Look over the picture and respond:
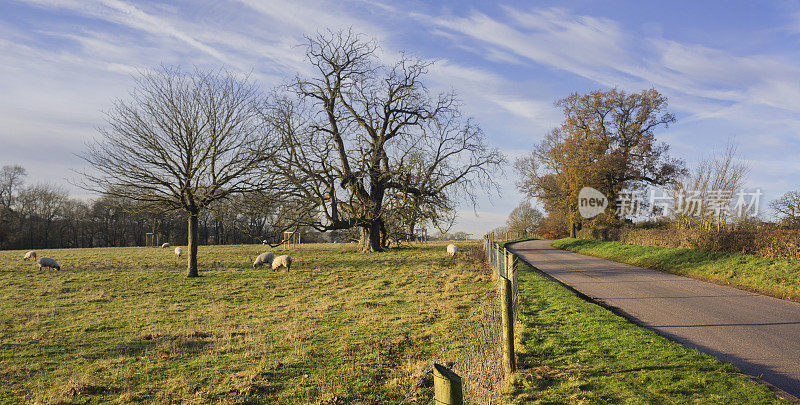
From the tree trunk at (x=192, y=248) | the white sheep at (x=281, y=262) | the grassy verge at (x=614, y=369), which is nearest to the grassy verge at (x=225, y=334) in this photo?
the tree trunk at (x=192, y=248)

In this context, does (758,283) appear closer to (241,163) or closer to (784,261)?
(784,261)

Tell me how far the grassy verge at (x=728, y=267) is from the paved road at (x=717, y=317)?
0.76 m

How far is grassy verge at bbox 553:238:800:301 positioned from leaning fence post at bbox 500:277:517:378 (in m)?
10.2

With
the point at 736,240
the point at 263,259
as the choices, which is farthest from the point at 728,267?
the point at 263,259

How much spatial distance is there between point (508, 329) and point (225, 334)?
6.63m

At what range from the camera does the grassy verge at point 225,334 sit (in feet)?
20.7

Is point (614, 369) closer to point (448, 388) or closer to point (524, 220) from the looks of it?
point (448, 388)

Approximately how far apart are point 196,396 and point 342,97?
2493 cm

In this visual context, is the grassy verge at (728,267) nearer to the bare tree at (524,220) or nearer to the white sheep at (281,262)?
the white sheep at (281,262)

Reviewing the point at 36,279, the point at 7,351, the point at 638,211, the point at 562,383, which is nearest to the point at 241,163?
the point at 36,279

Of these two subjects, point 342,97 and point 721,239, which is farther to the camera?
point 342,97

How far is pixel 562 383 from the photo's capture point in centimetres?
560

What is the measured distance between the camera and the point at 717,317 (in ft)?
29.9

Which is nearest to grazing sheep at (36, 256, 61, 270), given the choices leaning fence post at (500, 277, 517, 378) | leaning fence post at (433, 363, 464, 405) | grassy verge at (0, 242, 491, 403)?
grassy verge at (0, 242, 491, 403)
